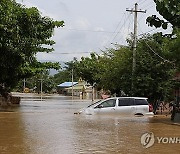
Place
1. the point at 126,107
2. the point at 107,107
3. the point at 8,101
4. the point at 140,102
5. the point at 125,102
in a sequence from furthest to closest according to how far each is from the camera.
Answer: the point at 8,101 < the point at 140,102 < the point at 125,102 < the point at 126,107 < the point at 107,107

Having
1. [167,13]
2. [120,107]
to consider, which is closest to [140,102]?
[120,107]

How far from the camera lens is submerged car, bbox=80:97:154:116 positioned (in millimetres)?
22625

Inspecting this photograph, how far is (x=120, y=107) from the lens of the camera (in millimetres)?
22875

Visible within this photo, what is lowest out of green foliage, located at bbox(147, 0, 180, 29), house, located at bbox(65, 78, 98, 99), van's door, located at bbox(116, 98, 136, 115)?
van's door, located at bbox(116, 98, 136, 115)

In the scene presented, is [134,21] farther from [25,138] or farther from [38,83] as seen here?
[38,83]

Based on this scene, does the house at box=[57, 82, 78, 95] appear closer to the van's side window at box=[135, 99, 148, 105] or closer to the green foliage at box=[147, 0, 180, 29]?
the van's side window at box=[135, 99, 148, 105]

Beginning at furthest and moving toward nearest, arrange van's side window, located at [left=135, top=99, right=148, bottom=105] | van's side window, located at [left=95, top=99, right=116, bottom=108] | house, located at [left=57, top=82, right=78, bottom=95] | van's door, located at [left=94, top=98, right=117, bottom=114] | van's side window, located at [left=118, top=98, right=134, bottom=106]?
house, located at [left=57, top=82, right=78, bottom=95]
van's side window, located at [left=135, top=99, right=148, bottom=105]
van's side window, located at [left=118, top=98, right=134, bottom=106]
van's side window, located at [left=95, top=99, right=116, bottom=108]
van's door, located at [left=94, top=98, right=117, bottom=114]

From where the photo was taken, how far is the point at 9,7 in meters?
20.7

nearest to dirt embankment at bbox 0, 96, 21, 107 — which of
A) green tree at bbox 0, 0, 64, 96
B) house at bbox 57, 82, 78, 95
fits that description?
green tree at bbox 0, 0, 64, 96

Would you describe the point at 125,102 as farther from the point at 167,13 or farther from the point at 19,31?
the point at 19,31

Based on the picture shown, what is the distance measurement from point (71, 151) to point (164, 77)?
→ 63.1 ft

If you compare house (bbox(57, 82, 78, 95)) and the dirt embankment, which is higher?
house (bbox(57, 82, 78, 95))

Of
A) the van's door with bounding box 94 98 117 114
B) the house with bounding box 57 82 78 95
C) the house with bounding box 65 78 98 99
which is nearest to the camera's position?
the van's door with bounding box 94 98 117 114

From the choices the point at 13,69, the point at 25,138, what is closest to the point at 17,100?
the point at 13,69
